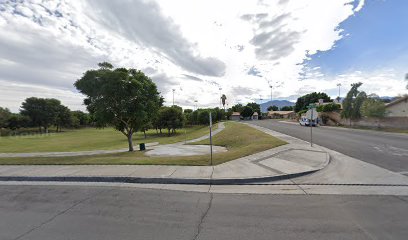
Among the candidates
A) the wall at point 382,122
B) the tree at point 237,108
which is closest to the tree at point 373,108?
the wall at point 382,122

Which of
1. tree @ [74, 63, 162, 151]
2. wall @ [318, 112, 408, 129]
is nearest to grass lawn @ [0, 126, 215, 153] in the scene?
tree @ [74, 63, 162, 151]

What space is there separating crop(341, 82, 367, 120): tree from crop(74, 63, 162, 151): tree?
119 ft

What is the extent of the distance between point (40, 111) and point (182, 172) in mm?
87976

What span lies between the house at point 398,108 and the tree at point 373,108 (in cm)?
155

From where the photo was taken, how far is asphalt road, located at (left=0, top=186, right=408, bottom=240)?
395cm

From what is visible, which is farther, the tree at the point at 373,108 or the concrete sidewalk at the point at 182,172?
the tree at the point at 373,108

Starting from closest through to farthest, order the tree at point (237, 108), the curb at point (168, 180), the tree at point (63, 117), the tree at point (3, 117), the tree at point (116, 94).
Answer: the curb at point (168, 180), the tree at point (116, 94), the tree at point (3, 117), the tree at point (63, 117), the tree at point (237, 108)

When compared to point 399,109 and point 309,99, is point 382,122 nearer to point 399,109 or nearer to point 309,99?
point 399,109

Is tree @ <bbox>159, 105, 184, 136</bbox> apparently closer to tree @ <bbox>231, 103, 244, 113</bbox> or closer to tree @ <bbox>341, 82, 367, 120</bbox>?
tree @ <bbox>341, 82, 367, 120</bbox>

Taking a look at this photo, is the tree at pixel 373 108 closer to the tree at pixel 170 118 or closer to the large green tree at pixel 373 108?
the large green tree at pixel 373 108

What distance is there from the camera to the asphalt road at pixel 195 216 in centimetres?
395

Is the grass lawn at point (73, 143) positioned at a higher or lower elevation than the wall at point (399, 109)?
lower

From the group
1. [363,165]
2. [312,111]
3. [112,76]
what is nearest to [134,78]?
[112,76]

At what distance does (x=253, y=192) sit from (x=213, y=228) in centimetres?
255
